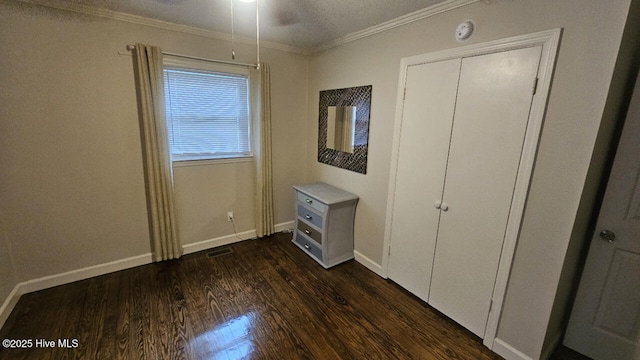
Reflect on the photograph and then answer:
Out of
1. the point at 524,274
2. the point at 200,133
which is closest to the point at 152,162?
the point at 200,133

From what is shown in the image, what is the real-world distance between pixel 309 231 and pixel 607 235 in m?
2.30

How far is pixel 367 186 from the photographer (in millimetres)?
2664

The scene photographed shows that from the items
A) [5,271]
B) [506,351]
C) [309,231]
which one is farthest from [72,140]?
[506,351]

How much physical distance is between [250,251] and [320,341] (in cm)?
149

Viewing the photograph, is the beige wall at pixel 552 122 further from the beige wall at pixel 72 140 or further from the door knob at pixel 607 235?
the beige wall at pixel 72 140

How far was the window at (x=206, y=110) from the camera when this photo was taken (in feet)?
8.45

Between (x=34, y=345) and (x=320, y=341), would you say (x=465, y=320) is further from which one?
(x=34, y=345)

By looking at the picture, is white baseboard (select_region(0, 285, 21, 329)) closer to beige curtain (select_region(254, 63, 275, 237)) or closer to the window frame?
the window frame

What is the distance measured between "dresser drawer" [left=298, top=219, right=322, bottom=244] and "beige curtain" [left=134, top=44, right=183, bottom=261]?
4.36 ft

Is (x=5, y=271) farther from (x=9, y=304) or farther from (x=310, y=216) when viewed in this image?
(x=310, y=216)

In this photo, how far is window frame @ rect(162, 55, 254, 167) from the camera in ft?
8.23

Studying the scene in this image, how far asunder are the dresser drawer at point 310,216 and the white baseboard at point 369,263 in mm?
570

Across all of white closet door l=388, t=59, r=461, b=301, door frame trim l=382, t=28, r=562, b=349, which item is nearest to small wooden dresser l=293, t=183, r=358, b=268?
white closet door l=388, t=59, r=461, b=301

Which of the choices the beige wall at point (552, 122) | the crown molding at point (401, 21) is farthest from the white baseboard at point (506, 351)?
the crown molding at point (401, 21)
